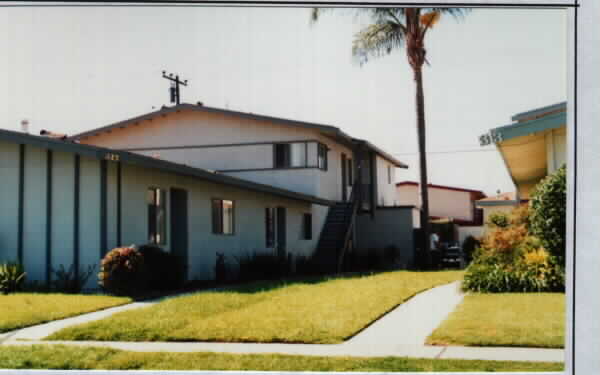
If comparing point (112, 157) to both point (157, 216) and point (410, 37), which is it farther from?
point (410, 37)

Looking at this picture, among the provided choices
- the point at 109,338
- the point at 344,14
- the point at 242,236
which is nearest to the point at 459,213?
the point at 242,236

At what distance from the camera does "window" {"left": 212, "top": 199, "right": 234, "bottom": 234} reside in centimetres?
1859

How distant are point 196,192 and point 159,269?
4181 millimetres

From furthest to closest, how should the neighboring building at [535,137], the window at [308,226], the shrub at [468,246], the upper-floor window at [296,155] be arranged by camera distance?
the shrub at [468,246] → the window at [308,226] → the upper-floor window at [296,155] → the neighboring building at [535,137]

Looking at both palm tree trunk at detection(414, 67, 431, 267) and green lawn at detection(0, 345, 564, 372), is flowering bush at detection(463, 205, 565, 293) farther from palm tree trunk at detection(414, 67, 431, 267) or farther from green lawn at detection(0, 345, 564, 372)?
palm tree trunk at detection(414, 67, 431, 267)

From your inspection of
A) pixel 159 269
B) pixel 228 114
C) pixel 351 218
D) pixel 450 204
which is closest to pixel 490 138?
pixel 159 269

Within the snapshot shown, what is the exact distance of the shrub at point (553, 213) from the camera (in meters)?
12.2

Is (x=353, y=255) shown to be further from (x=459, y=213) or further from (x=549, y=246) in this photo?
(x=459, y=213)

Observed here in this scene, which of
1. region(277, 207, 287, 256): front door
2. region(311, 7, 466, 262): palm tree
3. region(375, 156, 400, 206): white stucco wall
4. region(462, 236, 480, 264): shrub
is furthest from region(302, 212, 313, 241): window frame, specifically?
region(462, 236, 480, 264): shrub

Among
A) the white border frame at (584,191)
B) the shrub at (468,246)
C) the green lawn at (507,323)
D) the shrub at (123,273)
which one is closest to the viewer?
the white border frame at (584,191)

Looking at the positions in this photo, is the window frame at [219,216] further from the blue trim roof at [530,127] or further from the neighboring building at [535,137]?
the blue trim roof at [530,127]

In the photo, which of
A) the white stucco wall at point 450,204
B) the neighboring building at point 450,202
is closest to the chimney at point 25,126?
the neighboring building at point 450,202

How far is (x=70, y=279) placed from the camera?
14.0 m

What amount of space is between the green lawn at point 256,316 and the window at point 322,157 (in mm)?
9465
